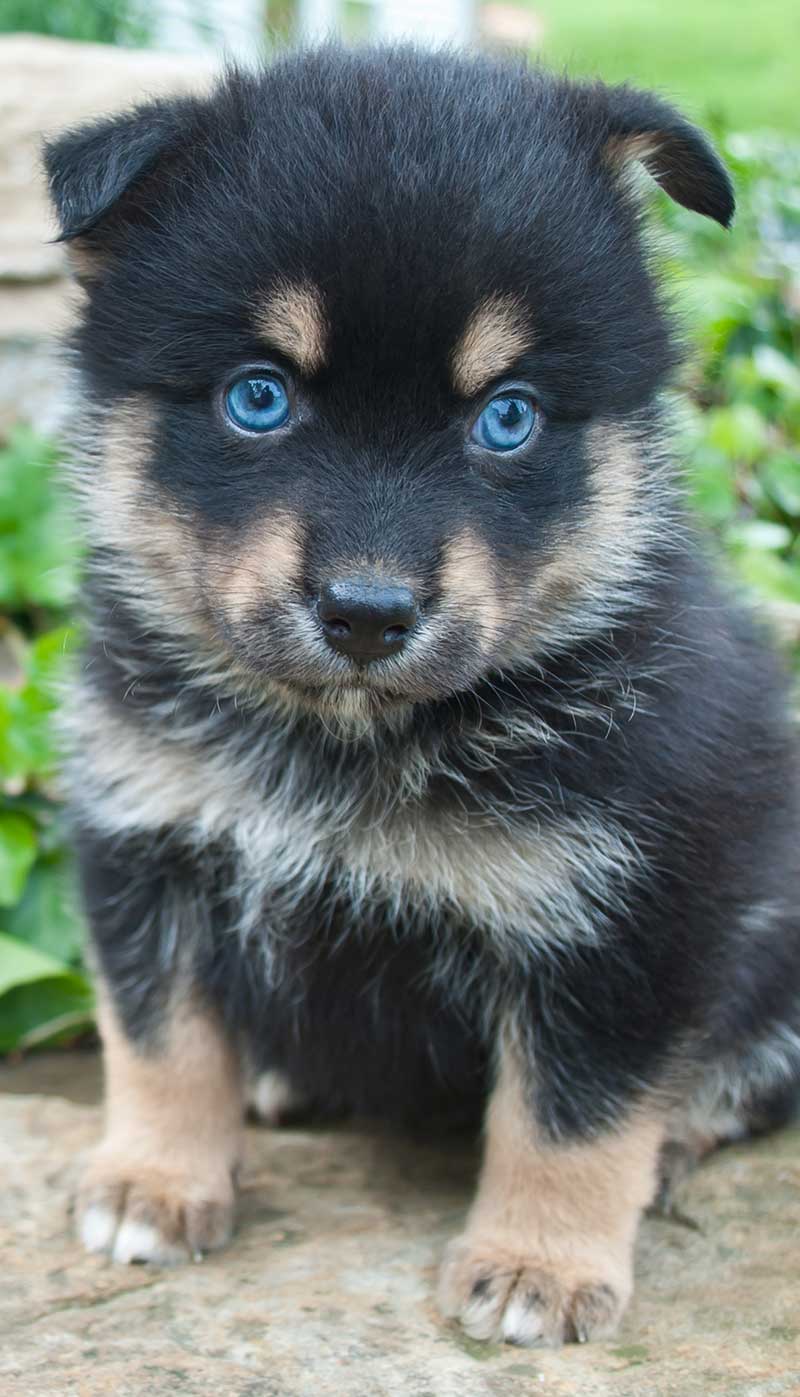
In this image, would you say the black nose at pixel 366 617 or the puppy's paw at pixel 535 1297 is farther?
the puppy's paw at pixel 535 1297

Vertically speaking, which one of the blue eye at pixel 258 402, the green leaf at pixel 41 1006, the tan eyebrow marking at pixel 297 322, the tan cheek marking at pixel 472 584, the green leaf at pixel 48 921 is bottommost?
the green leaf at pixel 41 1006

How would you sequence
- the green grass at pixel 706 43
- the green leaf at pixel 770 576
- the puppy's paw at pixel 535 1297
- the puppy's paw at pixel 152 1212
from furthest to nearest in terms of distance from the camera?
the green grass at pixel 706 43 < the green leaf at pixel 770 576 < the puppy's paw at pixel 152 1212 < the puppy's paw at pixel 535 1297

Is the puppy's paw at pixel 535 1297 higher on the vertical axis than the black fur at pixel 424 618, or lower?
lower

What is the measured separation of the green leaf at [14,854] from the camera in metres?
4.74

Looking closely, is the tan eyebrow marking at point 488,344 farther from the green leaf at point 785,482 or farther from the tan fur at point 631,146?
the green leaf at point 785,482

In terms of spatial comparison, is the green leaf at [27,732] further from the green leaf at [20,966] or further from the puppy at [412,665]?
the puppy at [412,665]

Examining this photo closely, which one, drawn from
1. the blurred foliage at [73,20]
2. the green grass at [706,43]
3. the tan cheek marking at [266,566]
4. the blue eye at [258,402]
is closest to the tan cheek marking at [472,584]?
the tan cheek marking at [266,566]

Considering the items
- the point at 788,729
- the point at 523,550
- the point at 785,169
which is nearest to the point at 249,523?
the point at 523,550

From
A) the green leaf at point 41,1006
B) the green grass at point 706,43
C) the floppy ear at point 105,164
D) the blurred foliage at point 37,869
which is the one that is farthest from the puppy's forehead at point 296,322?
the green grass at point 706,43


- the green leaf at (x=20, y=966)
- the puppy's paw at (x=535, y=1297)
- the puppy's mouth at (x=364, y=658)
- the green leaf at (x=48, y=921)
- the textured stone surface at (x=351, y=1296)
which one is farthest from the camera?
the green leaf at (x=48, y=921)

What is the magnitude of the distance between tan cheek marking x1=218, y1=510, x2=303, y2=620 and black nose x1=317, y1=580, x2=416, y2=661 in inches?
4.2

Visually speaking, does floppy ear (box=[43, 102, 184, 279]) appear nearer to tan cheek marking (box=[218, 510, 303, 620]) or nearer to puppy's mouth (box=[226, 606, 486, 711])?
tan cheek marking (box=[218, 510, 303, 620])

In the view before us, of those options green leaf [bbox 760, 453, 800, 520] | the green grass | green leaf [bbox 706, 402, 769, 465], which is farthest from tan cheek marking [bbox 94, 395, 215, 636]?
the green grass

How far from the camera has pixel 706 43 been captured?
20344 mm
